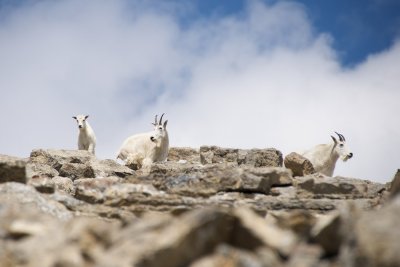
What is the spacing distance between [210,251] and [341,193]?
5.99 meters

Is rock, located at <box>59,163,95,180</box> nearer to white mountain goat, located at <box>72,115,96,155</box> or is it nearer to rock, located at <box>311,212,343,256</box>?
white mountain goat, located at <box>72,115,96,155</box>

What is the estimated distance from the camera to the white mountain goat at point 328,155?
83.0 ft

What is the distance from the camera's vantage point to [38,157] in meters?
22.3

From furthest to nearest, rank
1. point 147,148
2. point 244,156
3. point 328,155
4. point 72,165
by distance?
point 147,148 < point 328,155 < point 244,156 < point 72,165

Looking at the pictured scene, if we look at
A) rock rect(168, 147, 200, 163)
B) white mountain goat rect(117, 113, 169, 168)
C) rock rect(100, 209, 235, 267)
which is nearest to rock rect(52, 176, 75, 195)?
rock rect(100, 209, 235, 267)

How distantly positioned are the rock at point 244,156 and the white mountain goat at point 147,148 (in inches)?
185

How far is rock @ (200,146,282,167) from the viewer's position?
18859mm

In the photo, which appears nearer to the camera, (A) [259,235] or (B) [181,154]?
(A) [259,235]

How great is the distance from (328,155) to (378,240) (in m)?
22.0

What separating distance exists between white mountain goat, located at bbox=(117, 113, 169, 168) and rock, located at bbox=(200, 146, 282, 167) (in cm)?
469

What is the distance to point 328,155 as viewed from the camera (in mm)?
25781

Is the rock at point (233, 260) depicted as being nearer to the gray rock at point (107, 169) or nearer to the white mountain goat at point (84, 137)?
the gray rock at point (107, 169)

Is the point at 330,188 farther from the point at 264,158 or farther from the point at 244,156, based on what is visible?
the point at 244,156

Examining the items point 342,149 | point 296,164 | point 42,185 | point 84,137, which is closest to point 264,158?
point 296,164
